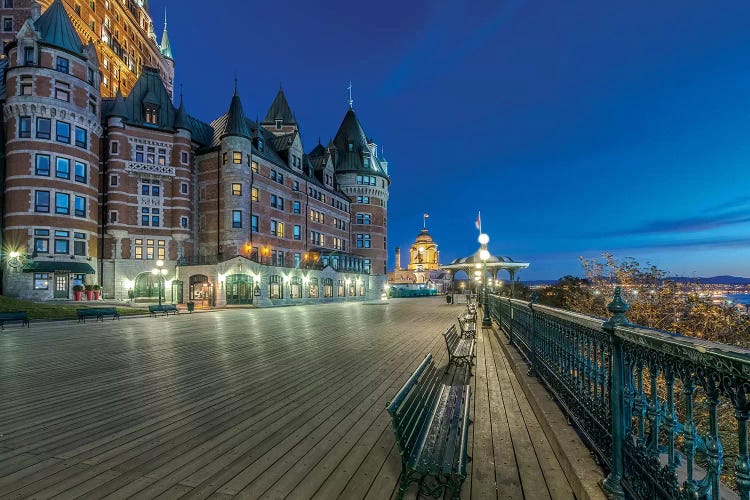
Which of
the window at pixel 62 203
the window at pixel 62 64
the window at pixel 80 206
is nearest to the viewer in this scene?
the window at pixel 62 203

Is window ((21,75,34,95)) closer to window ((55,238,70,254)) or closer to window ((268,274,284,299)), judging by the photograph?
window ((55,238,70,254))

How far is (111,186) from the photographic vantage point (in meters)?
37.8

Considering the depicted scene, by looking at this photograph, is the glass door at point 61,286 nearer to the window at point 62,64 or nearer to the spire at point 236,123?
the window at point 62,64

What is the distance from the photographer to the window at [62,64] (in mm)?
33938

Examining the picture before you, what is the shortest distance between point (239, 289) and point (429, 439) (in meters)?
36.8

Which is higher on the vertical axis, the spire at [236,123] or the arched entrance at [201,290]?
the spire at [236,123]

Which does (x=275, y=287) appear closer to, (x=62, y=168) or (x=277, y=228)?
(x=277, y=228)

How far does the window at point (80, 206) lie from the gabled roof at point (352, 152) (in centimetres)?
3461

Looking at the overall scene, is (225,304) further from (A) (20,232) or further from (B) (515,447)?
(B) (515,447)

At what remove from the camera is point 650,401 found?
2.83m

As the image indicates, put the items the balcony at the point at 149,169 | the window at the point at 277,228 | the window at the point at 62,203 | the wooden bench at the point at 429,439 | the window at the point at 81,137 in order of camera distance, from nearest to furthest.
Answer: the wooden bench at the point at 429,439
the window at the point at 62,203
the window at the point at 81,137
the balcony at the point at 149,169
the window at the point at 277,228

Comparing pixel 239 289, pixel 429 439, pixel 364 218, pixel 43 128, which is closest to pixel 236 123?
pixel 43 128

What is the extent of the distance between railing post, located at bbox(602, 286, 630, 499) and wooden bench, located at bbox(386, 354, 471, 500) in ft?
3.85

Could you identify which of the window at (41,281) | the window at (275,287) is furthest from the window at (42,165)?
the window at (275,287)
